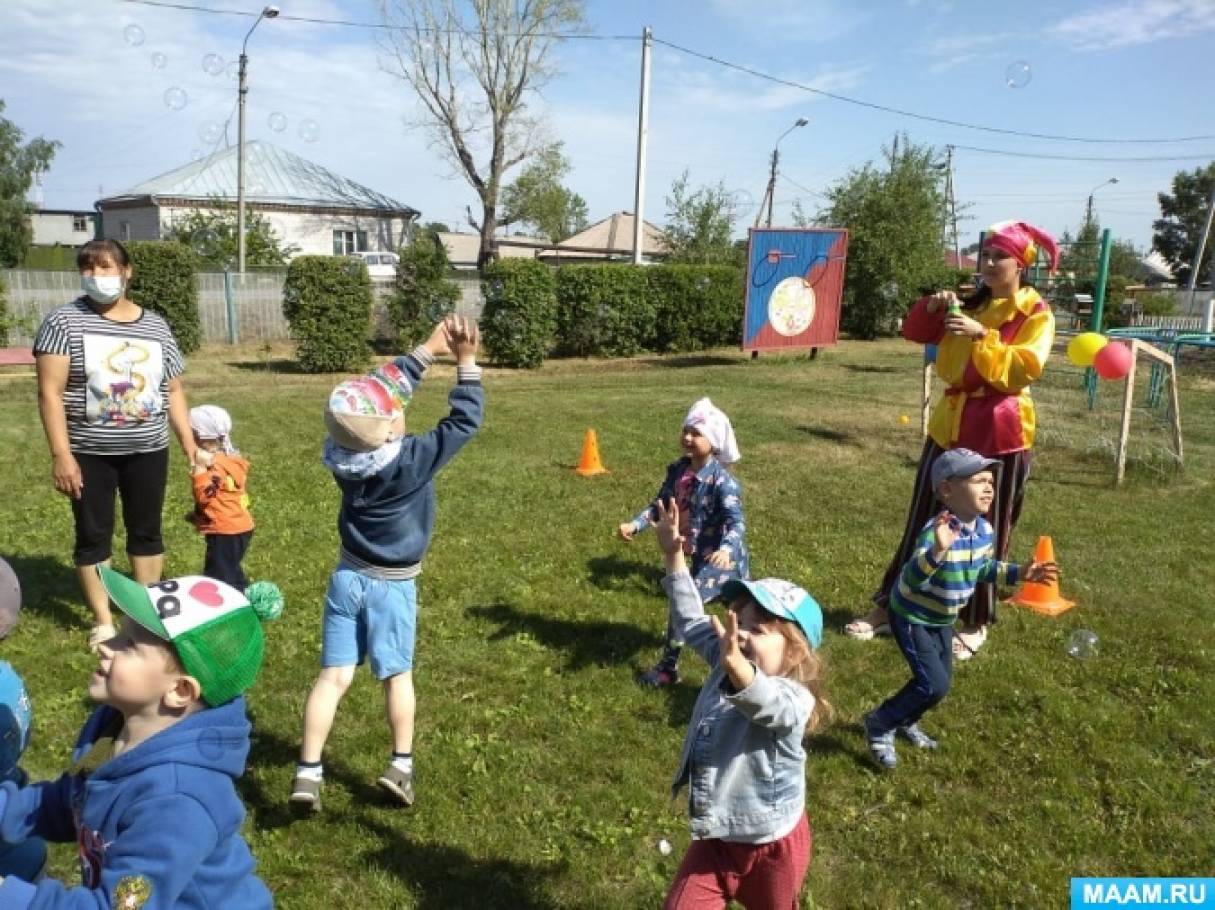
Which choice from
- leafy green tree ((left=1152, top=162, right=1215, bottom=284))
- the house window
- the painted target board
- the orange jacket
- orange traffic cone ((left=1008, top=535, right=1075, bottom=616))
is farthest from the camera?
leafy green tree ((left=1152, top=162, right=1215, bottom=284))

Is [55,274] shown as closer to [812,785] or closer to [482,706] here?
[482,706]

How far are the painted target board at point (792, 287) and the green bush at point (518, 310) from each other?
4.46 m

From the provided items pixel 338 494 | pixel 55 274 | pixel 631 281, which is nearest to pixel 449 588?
pixel 338 494

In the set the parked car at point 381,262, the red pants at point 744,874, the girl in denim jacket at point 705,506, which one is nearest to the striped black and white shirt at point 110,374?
the girl in denim jacket at point 705,506

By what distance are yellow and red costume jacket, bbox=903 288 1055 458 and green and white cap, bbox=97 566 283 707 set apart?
4289 mm

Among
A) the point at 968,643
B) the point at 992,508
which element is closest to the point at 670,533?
the point at 992,508

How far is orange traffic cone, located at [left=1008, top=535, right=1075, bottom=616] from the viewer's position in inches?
241

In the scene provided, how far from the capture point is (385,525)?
11.4ft

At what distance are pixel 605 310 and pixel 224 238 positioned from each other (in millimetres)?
16766

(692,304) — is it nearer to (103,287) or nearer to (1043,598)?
(1043,598)

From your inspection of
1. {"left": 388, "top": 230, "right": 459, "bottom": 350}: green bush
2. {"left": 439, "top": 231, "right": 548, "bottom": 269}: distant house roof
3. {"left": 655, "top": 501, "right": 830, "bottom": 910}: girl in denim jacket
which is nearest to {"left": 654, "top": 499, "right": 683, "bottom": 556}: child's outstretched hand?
{"left": 655, "top": 501, "right": 830, "bottom": 910}: girl in denim jacket

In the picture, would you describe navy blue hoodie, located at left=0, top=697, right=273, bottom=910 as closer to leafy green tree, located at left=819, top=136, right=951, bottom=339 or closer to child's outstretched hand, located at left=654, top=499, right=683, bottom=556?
child's outstretched hand, located at left=654, top=499, right=683, bottom=556

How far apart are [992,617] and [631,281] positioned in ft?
54.3

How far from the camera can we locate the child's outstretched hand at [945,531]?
13.3 ft
